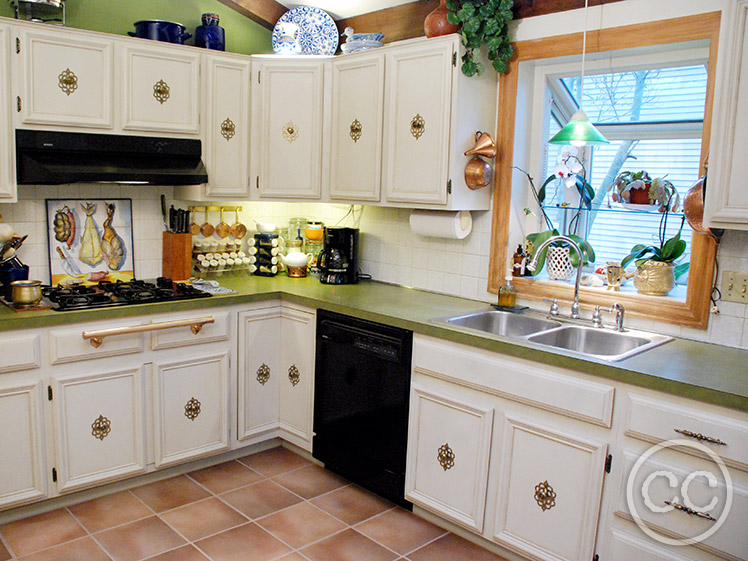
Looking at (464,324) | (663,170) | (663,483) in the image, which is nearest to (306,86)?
(464,324)

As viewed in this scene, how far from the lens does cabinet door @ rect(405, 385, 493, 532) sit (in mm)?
2605

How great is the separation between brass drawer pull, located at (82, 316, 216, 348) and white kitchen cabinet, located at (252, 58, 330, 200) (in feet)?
2.91

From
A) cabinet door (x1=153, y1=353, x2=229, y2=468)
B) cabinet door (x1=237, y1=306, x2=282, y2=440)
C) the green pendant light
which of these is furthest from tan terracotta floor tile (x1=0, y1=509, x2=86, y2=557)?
the green pendant light

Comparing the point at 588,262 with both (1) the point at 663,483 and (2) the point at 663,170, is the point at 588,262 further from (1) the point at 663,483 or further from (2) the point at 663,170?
(1) the point at 663,483

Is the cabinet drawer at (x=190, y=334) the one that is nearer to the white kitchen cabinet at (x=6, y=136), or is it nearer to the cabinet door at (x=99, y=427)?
the cabinet door at (x=99, y=427)

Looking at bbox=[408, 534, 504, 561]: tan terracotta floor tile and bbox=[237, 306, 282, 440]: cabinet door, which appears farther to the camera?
bbox=[237, 306, 282, 440]: cabinet door

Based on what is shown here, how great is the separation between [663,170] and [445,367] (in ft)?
4.24

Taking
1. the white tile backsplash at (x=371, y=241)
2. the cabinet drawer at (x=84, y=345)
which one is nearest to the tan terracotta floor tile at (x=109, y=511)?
the cabinet drawer at (x=84, y=345)

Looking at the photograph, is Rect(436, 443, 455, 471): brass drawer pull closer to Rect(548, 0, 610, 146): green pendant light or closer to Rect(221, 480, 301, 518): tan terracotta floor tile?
Rect(221, 480, 301, 518): tan terracotta floor tile

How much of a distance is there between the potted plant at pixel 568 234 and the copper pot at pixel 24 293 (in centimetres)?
226

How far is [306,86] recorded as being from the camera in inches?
140

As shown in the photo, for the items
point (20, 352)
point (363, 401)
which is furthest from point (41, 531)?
point (363, 401)

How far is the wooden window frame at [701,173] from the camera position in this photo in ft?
8.24

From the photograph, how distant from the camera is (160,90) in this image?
3238mm
